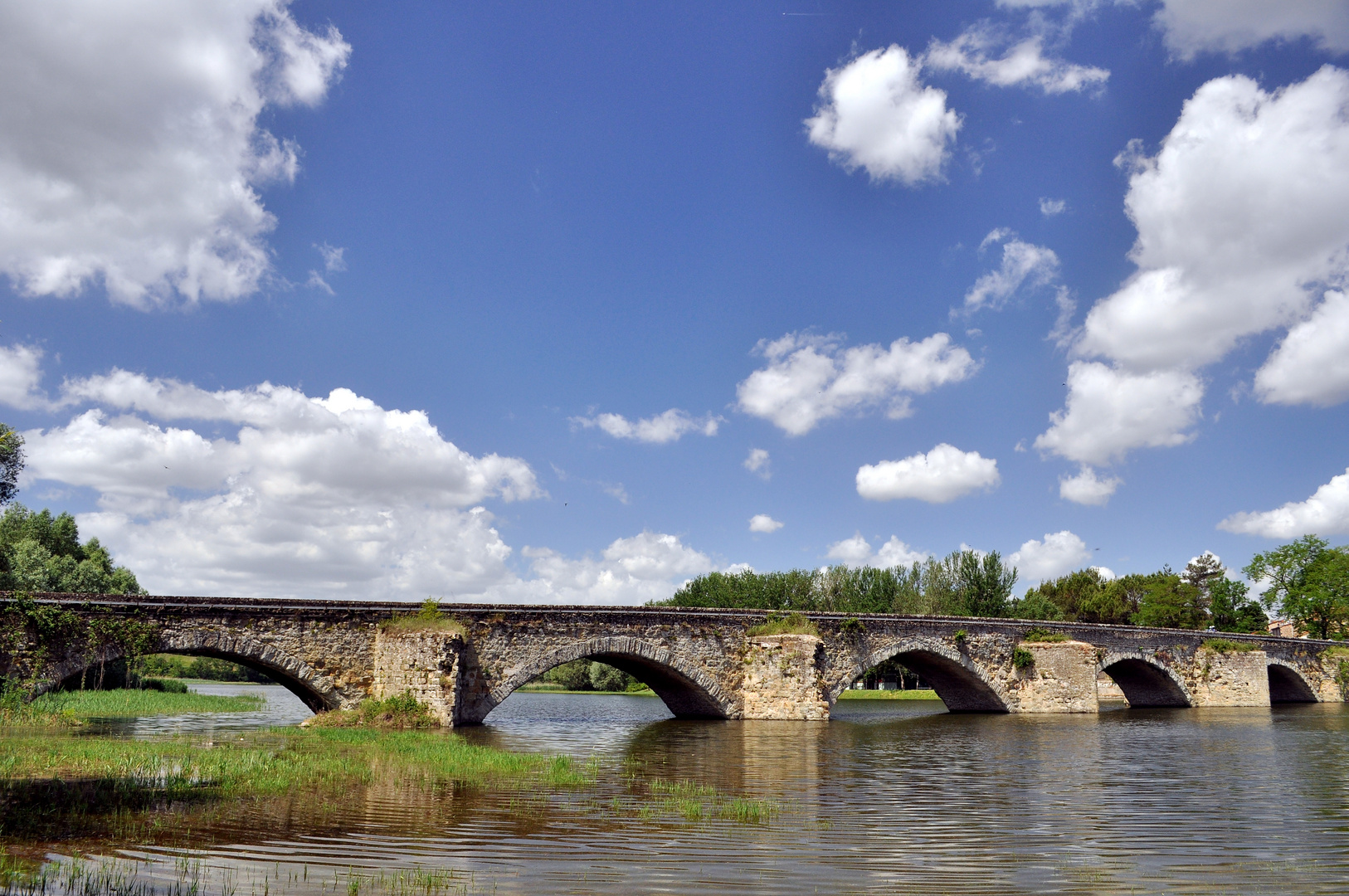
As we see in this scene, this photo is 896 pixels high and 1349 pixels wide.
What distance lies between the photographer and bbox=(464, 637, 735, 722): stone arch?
27.3 metres

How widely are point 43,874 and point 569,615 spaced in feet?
71.2

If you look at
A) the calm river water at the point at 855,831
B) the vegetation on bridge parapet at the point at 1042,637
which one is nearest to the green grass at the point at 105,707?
the calm river water at the point at 855,831

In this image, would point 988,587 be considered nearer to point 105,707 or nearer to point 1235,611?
point 1235,611

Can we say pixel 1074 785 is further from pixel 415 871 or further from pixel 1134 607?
pixel 1134 607

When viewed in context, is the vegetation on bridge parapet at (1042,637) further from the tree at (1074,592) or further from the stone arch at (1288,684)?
the tree at (1074,592)

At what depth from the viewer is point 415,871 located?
7.53 metres

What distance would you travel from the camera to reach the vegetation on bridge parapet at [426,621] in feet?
82.3

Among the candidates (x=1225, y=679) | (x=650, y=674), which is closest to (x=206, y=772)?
(x=650, y=674)

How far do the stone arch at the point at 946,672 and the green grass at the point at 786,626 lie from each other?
110 inches

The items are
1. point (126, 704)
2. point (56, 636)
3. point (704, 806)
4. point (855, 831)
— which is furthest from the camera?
point (126, 704)

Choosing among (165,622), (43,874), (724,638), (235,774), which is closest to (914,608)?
(724,638)

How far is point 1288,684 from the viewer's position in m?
57.8

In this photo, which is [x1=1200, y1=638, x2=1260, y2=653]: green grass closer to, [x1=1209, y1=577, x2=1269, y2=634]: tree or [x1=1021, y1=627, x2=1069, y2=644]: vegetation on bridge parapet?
[x1=1021, y1=627, x2=1069, y2=644]: vegetation on bridge parapet

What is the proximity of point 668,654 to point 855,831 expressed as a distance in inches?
803
